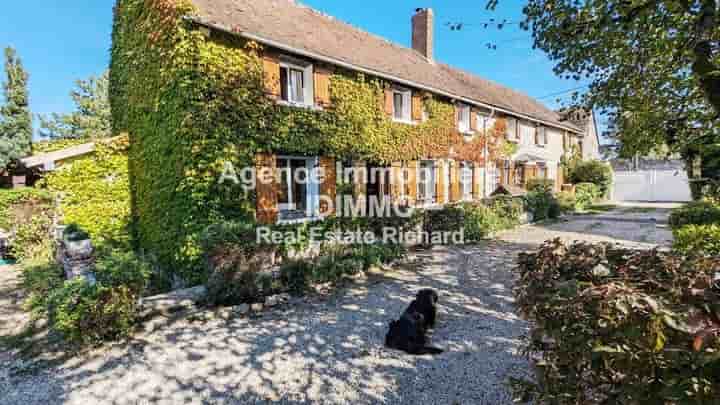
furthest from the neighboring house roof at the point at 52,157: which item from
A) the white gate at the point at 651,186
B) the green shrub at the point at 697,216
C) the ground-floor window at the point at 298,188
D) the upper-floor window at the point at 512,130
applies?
the white gate at the point at 651,186

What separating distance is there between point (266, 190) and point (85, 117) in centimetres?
3113

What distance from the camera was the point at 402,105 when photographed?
41.9 ft

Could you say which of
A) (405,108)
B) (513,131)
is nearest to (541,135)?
(513,131)

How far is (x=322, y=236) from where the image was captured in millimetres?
9594

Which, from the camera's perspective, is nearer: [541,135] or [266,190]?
[266,190]

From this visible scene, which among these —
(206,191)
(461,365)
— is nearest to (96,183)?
(206,191)

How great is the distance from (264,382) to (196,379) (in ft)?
2.79

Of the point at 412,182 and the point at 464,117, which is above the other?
the point at 464,117

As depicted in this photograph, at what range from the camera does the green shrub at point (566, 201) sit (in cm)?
1755

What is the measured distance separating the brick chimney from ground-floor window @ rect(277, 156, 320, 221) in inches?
465

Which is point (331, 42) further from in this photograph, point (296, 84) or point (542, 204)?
point (542, 204)

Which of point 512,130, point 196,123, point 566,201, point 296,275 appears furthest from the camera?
point 512,130

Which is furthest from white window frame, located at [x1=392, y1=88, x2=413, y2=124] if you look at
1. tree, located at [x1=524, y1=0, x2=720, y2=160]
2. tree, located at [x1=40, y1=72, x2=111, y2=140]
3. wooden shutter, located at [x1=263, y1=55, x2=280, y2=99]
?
tree, located at [x1=40, y1=72, x2=111, y2=140]

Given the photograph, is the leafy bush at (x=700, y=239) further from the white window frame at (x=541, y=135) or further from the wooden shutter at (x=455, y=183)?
the white window frame at (x=541, y=135)
